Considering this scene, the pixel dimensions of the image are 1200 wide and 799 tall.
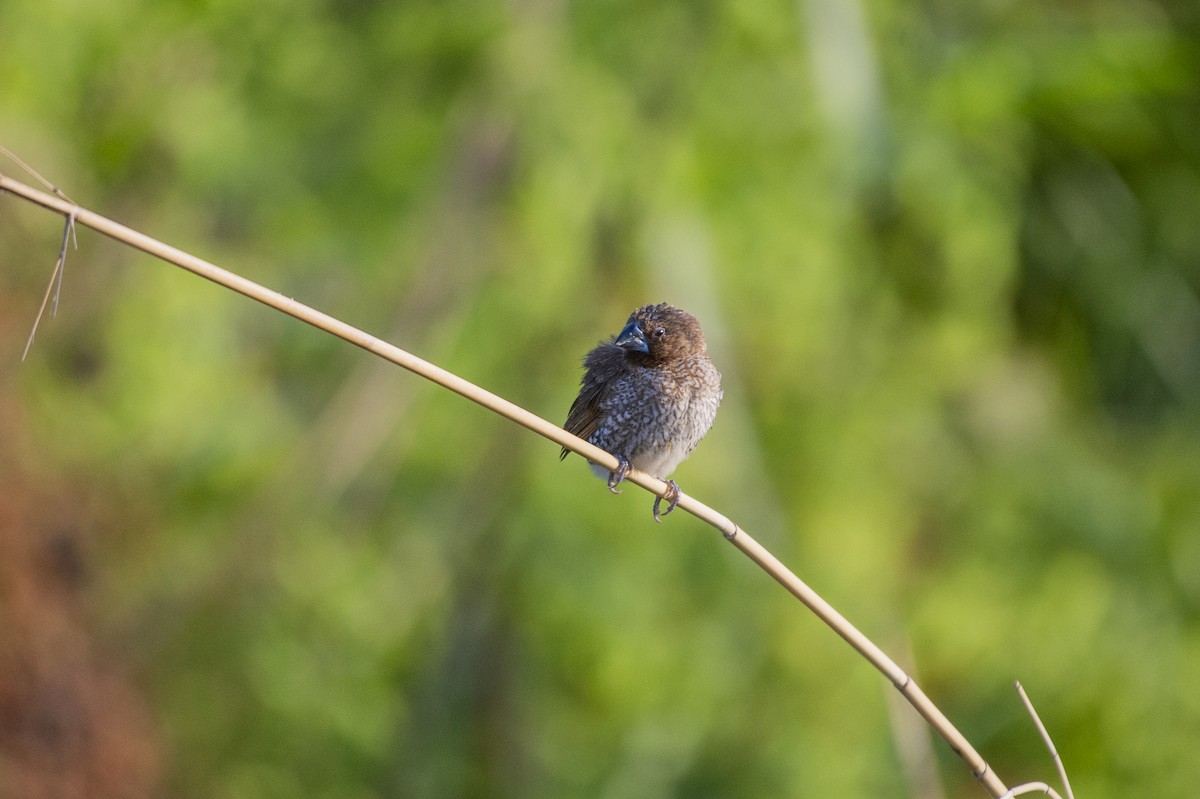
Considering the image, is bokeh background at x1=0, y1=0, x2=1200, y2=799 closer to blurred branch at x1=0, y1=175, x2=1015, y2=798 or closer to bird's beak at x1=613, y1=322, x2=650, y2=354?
bird's beak at x1=613, y1=322, x2=650, y2=354

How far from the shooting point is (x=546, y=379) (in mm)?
6180

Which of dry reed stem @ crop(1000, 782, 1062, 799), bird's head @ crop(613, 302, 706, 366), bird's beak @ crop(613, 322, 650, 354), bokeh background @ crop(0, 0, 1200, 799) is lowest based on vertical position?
dry reed stem @ crop(1000, 782, 1062, 799)

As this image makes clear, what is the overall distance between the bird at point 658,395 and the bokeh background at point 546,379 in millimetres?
1982

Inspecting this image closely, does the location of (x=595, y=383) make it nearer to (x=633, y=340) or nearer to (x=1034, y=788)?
(x=633, y=340)

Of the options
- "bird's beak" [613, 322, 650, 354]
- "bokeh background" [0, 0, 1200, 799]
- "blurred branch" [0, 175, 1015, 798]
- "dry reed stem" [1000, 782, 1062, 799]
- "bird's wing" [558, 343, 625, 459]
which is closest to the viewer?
"blurred branch" [0, 175, 1015, 798]

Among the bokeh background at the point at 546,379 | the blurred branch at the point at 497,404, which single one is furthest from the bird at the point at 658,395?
the bokeh background at the point at 546,379

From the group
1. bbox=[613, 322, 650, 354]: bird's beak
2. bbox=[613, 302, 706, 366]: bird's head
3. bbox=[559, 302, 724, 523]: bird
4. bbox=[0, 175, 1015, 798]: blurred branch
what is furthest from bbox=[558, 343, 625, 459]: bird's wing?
bbox=[0, 175, 1015, 798]: blurred branch

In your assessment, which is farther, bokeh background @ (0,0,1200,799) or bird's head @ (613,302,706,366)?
bokeh background @ (0,0,1200,799)

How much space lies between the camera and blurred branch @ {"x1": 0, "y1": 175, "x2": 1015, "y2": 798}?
67.6 inches

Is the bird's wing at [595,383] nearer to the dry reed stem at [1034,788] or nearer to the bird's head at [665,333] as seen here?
the bird's head at [665,333]

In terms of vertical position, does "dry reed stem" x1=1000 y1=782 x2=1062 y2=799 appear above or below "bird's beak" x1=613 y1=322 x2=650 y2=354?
below

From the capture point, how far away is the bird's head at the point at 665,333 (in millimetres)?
3643

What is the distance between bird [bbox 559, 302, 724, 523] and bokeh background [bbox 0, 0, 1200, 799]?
6.50ft

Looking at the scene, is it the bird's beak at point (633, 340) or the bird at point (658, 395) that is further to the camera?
Answer: the bird at point (658, 395)
